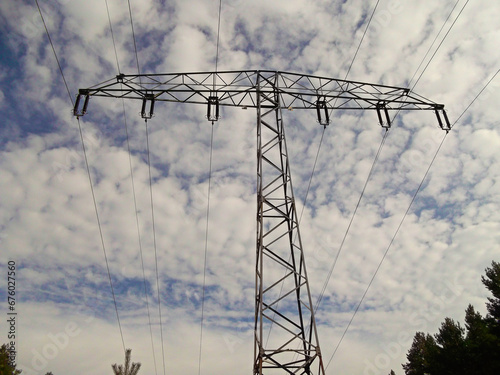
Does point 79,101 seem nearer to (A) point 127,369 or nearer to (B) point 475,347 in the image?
(A) point 127,369

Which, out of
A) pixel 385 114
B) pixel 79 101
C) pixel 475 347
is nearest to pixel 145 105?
pixel 79 101

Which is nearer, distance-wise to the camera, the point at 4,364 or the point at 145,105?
the point at 145,105

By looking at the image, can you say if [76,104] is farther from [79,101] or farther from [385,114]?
[385,114]

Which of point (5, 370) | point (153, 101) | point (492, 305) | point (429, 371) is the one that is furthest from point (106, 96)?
point (492, 305)

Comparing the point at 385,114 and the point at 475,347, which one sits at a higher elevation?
the point at 385,114

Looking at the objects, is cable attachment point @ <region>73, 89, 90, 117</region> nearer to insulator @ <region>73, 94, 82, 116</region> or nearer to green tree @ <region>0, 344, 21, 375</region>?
insulator @ <region>73, 94, 82, 116</region>

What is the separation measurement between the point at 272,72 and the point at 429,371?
32.0 metres

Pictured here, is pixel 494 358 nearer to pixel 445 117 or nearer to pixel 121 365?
pixel 445 117

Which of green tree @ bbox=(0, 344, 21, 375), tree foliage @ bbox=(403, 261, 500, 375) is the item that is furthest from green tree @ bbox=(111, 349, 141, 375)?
tree foliage @ bbox=(403, 261, 500, 375)

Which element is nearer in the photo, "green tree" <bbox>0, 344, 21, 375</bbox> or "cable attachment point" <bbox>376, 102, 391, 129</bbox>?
"cable attachment point" <bbox>376, 102, 391, 129</bbox>

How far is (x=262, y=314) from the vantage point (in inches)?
331

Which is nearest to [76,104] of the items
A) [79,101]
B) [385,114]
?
[79,101]

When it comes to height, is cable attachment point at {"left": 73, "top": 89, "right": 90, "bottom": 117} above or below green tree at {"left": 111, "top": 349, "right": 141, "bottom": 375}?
above

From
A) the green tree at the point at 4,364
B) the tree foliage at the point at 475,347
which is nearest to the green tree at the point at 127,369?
the green tree at the point at 4,364
